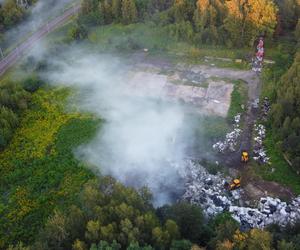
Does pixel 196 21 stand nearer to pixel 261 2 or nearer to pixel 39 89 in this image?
pixel 261 2

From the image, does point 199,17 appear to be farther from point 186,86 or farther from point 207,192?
point 207,192

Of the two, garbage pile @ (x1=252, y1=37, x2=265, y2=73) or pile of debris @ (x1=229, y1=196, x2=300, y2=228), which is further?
garbage pile @ (x1=252, y1=37, x2=265, y2=73)

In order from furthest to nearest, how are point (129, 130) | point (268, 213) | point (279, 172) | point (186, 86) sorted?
point (186, 86), point (129, 130), point (279, 172), point (268, 213)

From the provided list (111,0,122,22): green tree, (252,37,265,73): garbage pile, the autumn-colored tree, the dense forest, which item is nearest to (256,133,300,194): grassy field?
the dense forest

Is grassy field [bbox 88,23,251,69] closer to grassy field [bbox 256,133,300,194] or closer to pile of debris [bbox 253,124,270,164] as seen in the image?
pile of debris [bbox 253,124,270,164]

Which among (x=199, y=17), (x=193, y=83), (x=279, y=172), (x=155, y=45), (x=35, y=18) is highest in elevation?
(x=35, y=18)

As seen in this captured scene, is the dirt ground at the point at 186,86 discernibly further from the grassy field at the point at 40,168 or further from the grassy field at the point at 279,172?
the grassy field at the point at 40,168

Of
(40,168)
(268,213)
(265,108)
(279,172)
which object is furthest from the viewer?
(265,108)

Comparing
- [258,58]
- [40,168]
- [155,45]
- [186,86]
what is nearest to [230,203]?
[40,168]
